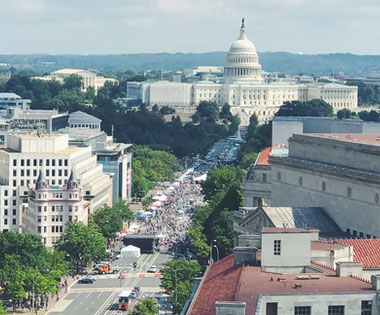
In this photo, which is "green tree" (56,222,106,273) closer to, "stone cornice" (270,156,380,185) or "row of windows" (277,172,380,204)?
"stone cornice" (270,156,380,185)

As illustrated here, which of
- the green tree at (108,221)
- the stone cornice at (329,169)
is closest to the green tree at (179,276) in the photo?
the stone cornice at (329,169)

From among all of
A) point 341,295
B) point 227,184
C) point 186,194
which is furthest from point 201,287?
A: point 186,194

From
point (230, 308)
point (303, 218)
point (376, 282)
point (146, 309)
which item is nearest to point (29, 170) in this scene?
point (146, 309)

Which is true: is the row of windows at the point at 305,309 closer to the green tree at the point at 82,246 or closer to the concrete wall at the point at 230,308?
the concrete wall at the point at 230,308

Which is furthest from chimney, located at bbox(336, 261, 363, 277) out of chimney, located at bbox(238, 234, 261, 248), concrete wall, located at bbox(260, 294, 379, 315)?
chimney, located at bbox(238, 234, 261, 248)

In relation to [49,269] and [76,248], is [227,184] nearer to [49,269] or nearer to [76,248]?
[76,248]

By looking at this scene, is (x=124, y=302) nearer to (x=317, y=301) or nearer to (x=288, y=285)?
(x=288, y=285)
